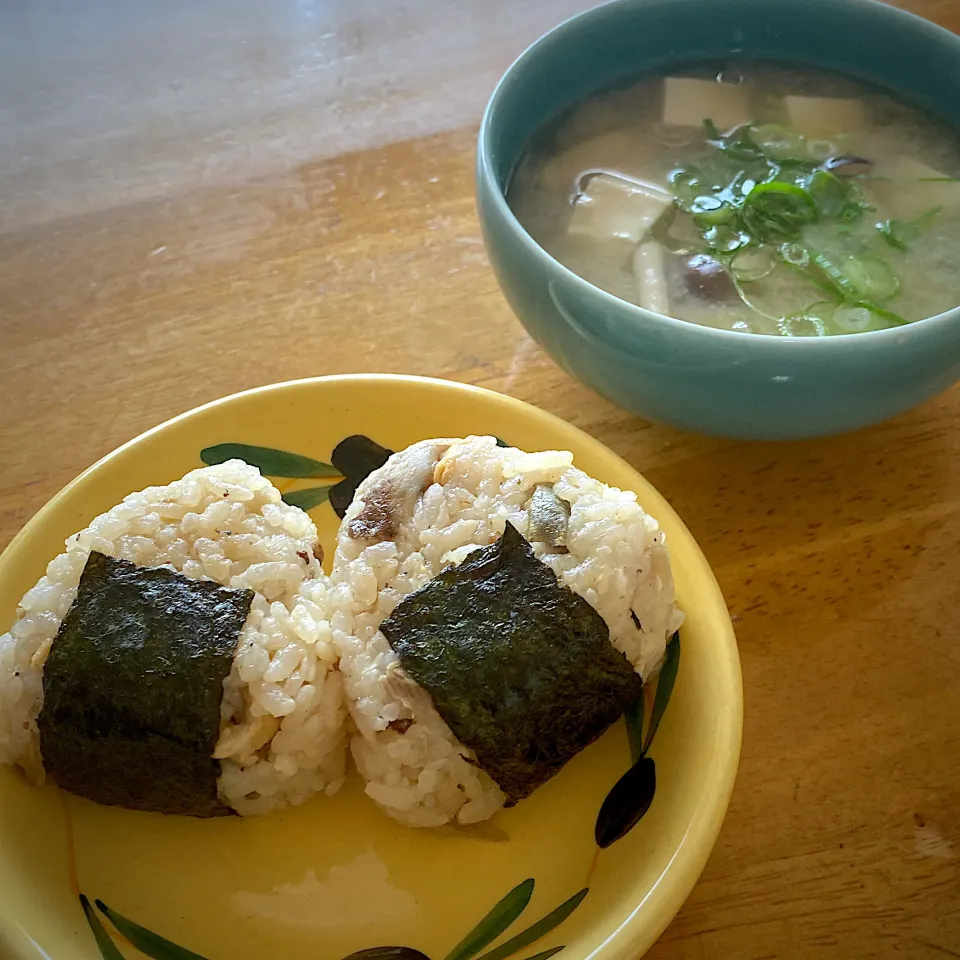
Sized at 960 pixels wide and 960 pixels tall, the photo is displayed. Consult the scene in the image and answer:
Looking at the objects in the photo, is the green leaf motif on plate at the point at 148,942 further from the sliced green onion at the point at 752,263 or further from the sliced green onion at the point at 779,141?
the sliced green onion at the point at 779,141

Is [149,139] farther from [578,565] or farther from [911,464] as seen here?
[911,464]

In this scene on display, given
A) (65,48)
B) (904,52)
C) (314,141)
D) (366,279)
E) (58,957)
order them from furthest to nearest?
1. (65,48)
2. (314,141)
3. (366,279)
4. (904,52)
5. (58,957)

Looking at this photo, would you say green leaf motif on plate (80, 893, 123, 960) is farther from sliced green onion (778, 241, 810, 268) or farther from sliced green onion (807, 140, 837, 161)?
sliced green onion (807, 140, 837, 161)

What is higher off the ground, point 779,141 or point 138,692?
point 779,141

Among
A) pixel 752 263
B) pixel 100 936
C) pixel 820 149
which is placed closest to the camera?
pixel 100 936

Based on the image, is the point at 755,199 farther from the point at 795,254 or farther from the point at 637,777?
the point at 637,777

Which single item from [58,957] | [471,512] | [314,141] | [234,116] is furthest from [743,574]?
[234,116]

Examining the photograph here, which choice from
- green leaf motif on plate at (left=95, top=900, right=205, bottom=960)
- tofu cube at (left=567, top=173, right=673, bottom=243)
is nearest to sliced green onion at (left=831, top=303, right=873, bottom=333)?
tofu cube at (left=567, top=173, right=673, bottom=243)

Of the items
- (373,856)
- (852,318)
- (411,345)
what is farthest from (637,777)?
(411,345)
